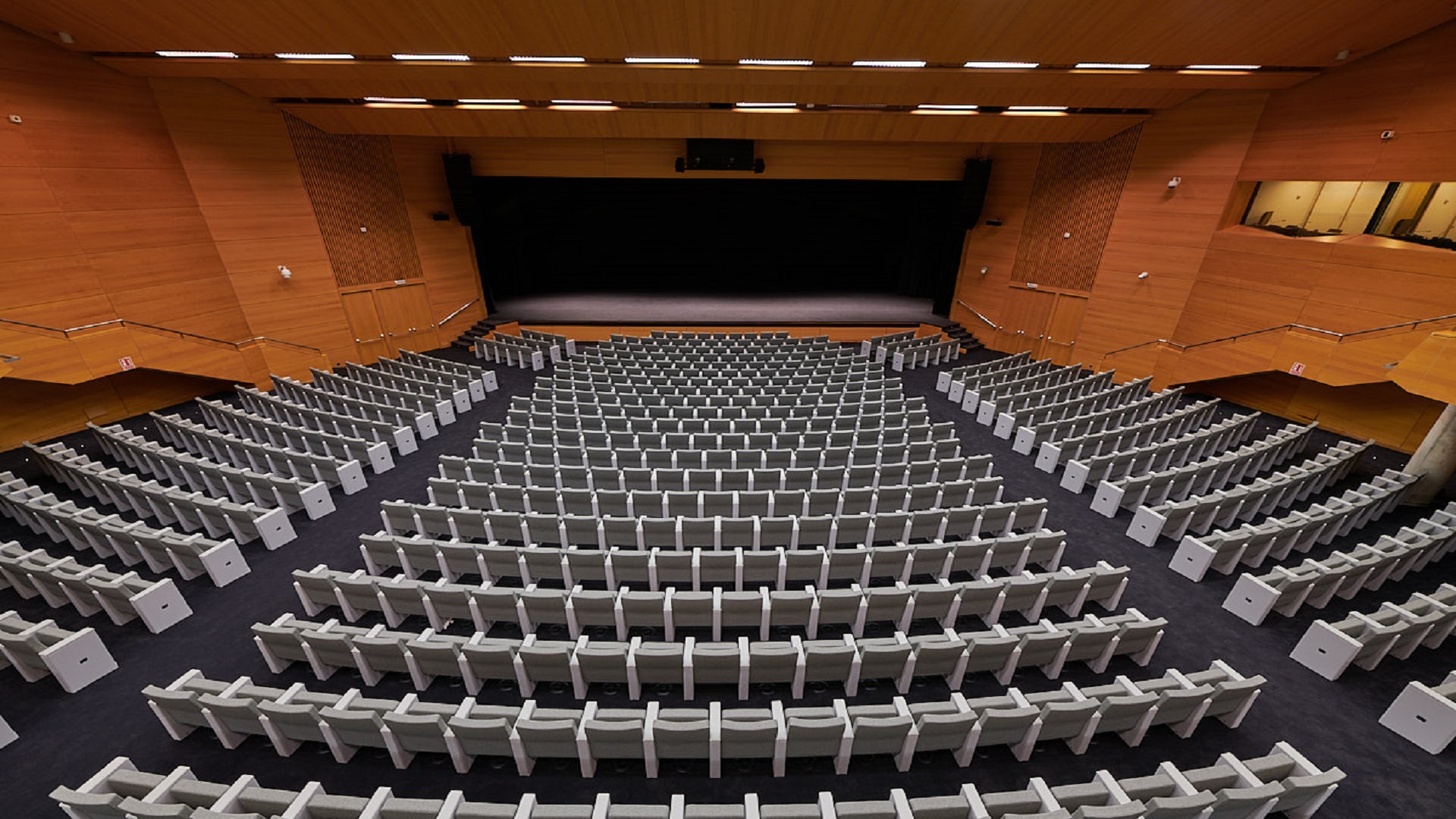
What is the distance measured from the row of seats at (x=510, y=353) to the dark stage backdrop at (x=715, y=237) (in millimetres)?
3866

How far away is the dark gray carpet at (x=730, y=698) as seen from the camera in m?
3.70

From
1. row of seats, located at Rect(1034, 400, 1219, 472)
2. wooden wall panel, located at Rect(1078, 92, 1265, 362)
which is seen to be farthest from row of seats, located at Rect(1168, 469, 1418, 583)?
wooden wall panel, located at Rect(1078, 92, 1265, 362)

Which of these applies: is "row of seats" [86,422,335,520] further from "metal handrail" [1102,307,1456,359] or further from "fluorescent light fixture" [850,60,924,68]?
"metal handrail" [1102,307,1456,359]

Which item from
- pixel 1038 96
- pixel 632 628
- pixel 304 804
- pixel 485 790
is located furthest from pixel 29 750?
pixel 1038 96

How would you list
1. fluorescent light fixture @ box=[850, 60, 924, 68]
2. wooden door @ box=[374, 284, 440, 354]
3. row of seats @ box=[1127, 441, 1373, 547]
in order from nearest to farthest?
1. row of seats @ box=[1127, 441, 1373, 547]
2. fluorescent light fixture @ box=[850, 60, 924, 68]
3. wooden door @ box=[374, 284, 440, 354]

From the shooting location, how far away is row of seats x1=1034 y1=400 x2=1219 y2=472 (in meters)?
8.09

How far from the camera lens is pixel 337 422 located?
28.7 ft

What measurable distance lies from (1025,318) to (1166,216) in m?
3.80

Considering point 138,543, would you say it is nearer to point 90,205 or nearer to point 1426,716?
point 90,205

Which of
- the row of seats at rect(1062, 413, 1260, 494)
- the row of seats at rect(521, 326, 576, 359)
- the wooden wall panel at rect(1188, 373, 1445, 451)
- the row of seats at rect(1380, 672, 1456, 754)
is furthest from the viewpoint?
the row of seats at rect(521, 326, 576, 359)

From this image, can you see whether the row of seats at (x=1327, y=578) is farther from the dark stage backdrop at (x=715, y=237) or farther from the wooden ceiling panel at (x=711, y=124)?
the dark stage backdrop at (x=715, y=237)

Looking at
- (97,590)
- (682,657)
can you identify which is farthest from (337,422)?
(682,657)

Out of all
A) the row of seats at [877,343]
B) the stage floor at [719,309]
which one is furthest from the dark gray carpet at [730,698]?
the stage floor at [719,309]

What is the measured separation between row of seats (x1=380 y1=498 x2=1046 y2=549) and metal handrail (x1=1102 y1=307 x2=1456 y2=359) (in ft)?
25.1
